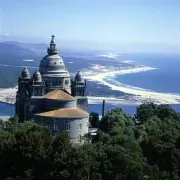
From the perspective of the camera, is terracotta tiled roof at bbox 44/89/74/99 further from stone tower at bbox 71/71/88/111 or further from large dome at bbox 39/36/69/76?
large dome at bbox 39/36/69/76

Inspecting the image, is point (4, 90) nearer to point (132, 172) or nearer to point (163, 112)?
point (163, 112)

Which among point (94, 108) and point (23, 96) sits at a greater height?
point (23, 96)

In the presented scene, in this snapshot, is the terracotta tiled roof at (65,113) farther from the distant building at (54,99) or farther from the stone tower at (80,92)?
the stone tower at (80,92)

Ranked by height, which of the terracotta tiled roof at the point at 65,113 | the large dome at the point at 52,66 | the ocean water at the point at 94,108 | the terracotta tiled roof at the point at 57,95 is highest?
the large dome at the point at 52,66

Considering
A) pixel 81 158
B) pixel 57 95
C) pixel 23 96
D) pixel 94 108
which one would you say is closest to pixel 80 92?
pixel 57 95

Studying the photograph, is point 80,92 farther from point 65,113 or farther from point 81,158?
point 81,158

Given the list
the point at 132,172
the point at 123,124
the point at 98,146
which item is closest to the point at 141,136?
the point at 123,124

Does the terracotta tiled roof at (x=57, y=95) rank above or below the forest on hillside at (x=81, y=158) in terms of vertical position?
above

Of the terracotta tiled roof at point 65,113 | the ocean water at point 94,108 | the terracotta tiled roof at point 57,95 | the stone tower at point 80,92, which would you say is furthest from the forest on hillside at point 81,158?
the ocean water at point 94,108

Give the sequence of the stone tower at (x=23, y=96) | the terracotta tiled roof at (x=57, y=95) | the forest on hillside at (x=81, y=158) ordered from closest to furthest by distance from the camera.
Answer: the forest on hillside at (x=81, y=158)
the terracotta tiled roof at (x=57, y=95)
the stone tower at (x=23, y=96)
